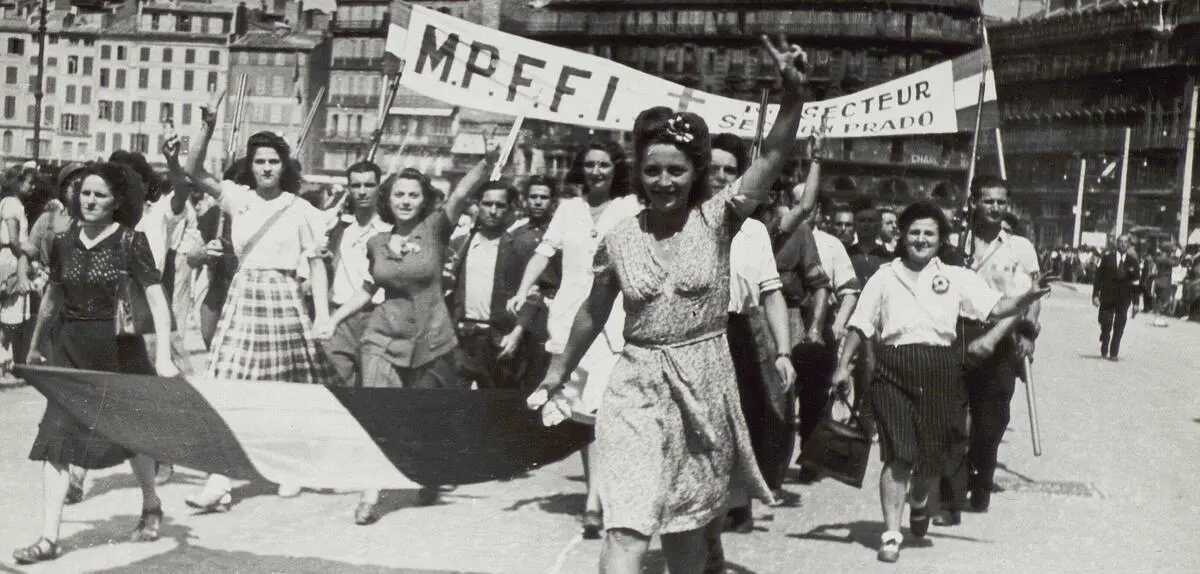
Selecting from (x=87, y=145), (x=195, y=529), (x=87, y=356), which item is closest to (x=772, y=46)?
(x=87, y=356)

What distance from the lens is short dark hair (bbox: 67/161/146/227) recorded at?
23.1 feet

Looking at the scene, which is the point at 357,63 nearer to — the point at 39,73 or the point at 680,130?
the point at 39,73

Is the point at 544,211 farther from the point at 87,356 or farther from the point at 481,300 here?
the point at 87,356

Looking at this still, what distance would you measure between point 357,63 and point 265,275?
4033 inches

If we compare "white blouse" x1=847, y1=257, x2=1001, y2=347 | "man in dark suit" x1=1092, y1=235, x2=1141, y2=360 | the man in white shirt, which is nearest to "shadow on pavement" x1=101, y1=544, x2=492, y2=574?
"white blouse" x1=847, y1=257, x2=1001, y2=347

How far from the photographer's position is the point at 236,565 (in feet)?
22.1

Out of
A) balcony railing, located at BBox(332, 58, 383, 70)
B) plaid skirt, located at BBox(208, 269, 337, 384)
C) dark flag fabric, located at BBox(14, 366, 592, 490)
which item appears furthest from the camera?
balcony railing, located at BBox(332, 58, 383, 70)

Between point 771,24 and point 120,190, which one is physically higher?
point 771,24

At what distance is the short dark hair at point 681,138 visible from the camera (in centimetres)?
519

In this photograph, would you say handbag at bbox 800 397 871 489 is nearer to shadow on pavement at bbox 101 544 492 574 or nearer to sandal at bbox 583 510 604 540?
sandal at bbox 583 510 604 540

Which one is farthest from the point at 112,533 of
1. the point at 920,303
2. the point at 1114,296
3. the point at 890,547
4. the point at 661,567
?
the point at 1114,296

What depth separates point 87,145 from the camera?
124m

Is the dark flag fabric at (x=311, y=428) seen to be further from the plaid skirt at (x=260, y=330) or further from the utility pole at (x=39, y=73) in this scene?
the utility pole at (x=39, y=73)

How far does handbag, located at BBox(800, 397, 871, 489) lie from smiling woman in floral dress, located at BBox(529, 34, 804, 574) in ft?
8.04
